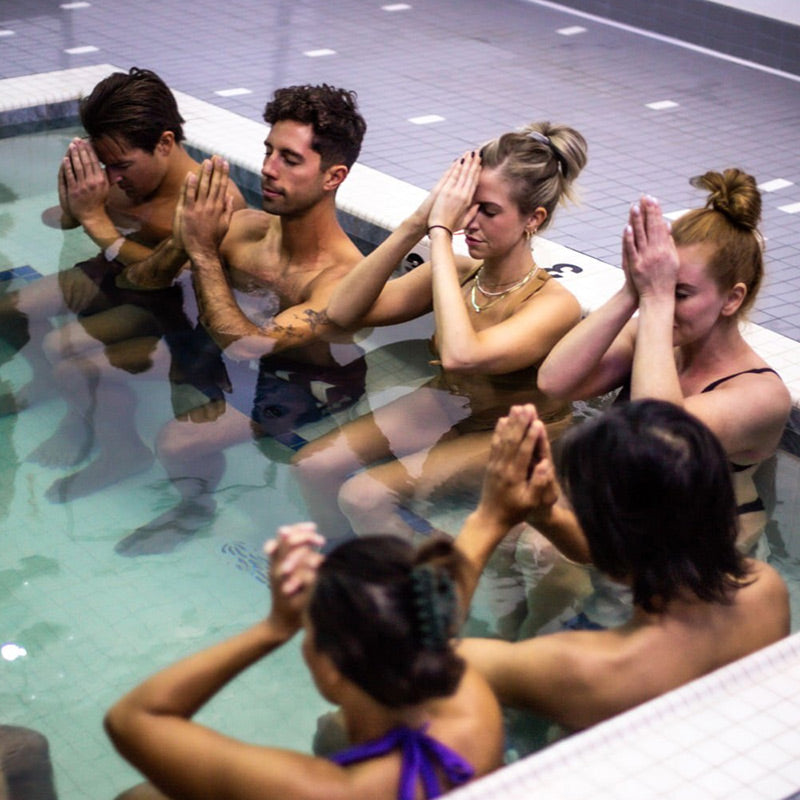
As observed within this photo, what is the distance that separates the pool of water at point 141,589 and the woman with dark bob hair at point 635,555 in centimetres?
20

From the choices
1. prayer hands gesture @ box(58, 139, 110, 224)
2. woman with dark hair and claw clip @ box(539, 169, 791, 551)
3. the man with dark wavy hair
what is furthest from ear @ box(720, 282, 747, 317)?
prayer hands gesture @ box(58, 139, 110, 224)

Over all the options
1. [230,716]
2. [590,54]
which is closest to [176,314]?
[230,716]

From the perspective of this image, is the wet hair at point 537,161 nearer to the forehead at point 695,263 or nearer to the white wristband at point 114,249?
the forehead at point 695,263

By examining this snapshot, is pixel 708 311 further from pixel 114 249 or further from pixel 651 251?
pixel 114 249

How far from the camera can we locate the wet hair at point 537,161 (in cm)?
334

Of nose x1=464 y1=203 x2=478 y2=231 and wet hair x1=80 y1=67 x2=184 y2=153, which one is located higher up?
nose x1=464 y1=203 x2=478 y2=231

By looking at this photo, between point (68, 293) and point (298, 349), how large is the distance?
1.00 m

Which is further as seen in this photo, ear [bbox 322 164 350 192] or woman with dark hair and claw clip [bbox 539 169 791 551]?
ear [bbox 322 164 350 192]

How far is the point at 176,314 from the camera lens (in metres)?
4.22

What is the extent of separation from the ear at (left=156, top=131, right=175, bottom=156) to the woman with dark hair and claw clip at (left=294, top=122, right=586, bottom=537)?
3.87 feet

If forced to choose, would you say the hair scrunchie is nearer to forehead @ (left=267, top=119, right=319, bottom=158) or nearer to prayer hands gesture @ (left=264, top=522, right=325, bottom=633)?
prayer hands gesture @ (left=264, top=522, right=325, bottom=633)

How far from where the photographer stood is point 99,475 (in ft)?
11.4

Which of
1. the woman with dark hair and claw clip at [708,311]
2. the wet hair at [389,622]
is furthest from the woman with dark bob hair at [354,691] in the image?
the woman with dark hair and claw clip at [708,311]

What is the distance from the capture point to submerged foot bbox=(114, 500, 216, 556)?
3229mm
